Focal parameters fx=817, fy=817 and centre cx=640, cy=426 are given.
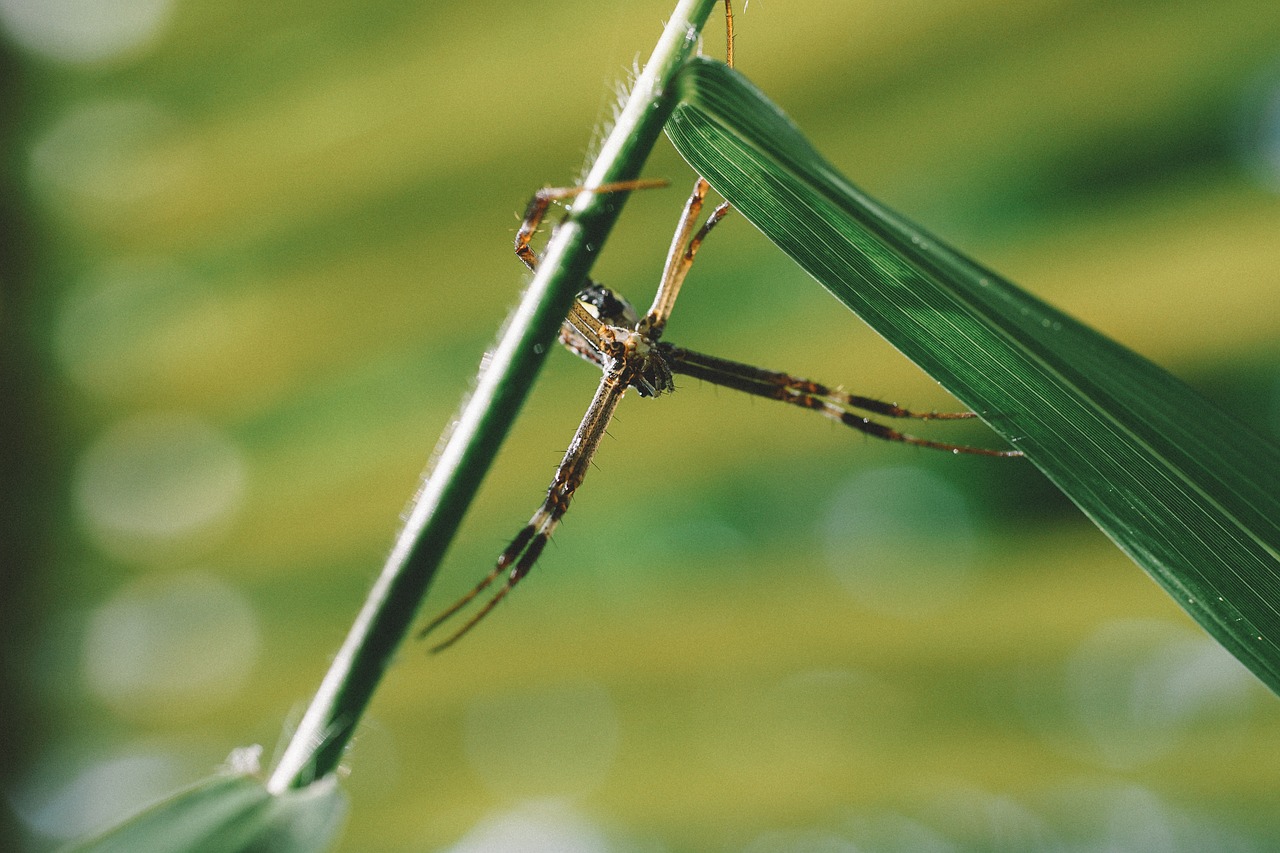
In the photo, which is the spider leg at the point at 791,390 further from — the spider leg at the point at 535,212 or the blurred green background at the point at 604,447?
the blurred green background at the point at 604,447

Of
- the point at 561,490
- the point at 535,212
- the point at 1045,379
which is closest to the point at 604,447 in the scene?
the point at 561,490

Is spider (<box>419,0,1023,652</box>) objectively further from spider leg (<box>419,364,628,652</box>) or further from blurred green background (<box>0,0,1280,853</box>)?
blurred green background (<box>0,0,1280,853</box>)

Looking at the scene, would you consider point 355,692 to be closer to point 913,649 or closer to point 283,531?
point 913,649

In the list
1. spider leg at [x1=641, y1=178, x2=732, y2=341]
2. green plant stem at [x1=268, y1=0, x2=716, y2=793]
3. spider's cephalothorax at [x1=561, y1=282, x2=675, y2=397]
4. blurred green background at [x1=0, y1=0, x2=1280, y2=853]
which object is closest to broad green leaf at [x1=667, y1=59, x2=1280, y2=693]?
green plant stem at [x1=268, y1=0, x2=716, y2=793]

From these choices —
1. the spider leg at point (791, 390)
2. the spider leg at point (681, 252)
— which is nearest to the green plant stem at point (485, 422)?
the spider leg at point (681, 252)

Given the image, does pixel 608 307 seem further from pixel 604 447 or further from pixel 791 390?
pixel 604 447

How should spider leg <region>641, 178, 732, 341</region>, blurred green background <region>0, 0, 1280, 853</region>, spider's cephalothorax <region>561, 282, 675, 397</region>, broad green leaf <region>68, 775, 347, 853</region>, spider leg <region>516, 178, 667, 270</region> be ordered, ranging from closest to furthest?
broad green leaf <region>68, 775, 347, 853</region>, spider leg <region>516, 178, 667, 270</region>, spider leg <region>641, 178, 732, 341</region>, spider's cephalothorax <region>561, 282, 675, 397</region>, blurred green background <region>0, 0, 1280, 853</region>
